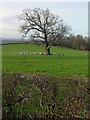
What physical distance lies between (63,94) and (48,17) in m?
33.0

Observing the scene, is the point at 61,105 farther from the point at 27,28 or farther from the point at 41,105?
the point at 27,28

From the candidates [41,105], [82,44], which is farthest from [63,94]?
[82,44]

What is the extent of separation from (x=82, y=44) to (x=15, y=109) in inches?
1865

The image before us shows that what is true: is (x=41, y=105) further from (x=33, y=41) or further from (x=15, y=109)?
(x=33, y=41)

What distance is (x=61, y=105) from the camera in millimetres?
3557

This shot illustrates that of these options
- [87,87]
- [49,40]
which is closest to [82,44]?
[49,40]

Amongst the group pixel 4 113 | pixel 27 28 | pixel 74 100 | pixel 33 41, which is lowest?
pixel 4 113

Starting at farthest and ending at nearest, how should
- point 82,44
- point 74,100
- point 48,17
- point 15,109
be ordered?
1. point 82,44
2. point 48,17
3. point 15,109
4. point 74,100

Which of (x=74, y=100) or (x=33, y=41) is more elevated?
(x=33, y=41)

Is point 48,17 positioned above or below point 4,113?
above

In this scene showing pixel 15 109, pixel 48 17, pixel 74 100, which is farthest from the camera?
pixel 48 17

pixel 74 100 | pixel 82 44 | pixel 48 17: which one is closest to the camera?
pixel 74 100

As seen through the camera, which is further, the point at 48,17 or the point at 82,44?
the point at 82,44

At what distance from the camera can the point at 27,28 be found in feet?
117
